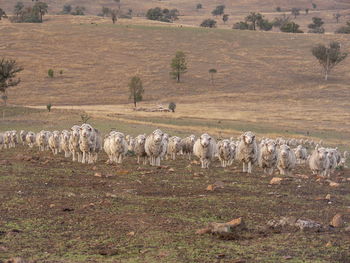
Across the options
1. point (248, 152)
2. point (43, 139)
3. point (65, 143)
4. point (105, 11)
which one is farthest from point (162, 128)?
point (105, 11)

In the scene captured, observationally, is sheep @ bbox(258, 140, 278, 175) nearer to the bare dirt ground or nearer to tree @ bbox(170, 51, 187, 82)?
the bare dirt ground

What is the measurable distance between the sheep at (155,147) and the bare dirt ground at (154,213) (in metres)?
2.22

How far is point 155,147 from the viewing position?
23.4 m

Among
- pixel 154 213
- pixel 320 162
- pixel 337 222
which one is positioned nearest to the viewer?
pixel 337 222

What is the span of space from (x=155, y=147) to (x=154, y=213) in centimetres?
1086

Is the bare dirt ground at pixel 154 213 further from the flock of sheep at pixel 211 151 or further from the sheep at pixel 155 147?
the sheep at pixel 155 147

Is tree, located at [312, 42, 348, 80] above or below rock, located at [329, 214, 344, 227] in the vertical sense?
above

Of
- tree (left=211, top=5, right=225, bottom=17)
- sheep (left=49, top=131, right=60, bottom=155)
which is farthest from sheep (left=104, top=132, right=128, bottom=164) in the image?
tree (left=211, top=5, right=225, bottom=17)

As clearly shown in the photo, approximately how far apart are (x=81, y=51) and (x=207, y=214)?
313 feet

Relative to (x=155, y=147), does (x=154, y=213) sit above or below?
below

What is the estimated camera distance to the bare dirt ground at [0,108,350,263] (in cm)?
948

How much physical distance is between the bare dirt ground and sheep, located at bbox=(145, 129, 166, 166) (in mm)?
2221

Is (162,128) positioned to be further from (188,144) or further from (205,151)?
(205,151)

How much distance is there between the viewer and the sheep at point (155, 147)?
23.4 meters
